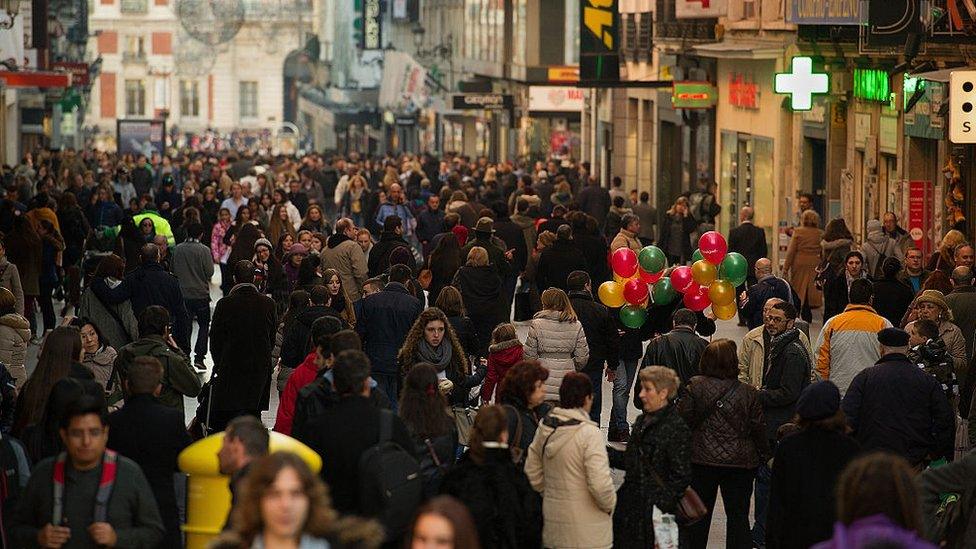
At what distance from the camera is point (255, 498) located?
5906 mm

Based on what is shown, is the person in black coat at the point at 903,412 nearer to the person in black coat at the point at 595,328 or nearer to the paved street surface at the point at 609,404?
the paved street surface at the point at 609,404

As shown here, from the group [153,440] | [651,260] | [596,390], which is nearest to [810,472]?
[153,440]

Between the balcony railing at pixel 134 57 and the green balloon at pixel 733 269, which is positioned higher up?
the balcony railing at pixel 134 57

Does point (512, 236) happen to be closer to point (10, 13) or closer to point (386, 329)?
point (386, 329)

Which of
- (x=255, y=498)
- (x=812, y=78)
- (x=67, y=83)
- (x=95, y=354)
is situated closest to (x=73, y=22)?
(x=67, y=83)

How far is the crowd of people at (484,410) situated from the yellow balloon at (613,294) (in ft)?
0.75

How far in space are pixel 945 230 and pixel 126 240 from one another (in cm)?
953

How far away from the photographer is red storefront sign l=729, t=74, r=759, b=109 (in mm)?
32656

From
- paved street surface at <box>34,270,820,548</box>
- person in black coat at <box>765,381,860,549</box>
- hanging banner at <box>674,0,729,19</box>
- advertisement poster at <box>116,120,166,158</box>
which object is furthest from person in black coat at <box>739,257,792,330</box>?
advertisement poster at <box>116,120,166,158</box>

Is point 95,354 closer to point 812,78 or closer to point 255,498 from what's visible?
point 255,498

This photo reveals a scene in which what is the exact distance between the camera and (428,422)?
955 cm

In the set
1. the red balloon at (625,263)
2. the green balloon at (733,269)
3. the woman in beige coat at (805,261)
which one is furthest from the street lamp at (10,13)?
the green balloon at (733,269)

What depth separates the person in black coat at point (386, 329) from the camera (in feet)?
46.7

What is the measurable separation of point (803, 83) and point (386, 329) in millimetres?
14119
